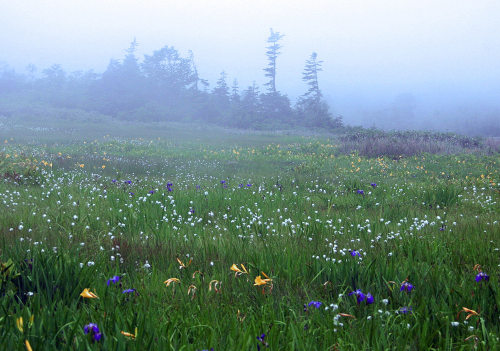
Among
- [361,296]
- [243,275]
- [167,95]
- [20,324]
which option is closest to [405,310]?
[361,296]

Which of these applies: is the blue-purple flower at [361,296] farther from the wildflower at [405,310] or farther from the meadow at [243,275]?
the wildflower at [405,310]

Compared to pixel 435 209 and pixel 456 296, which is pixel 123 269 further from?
pixel 435 209

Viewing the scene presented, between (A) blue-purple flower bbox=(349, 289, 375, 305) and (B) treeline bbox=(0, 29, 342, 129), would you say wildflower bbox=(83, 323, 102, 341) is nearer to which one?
(A) blue-purple flower bbox=(349, 289, 375, 305)

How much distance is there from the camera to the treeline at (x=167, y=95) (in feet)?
208

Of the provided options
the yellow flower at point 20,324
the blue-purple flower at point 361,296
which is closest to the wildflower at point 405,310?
the blue-purple flower at point 361,296

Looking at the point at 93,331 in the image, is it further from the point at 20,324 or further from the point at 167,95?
the point at 167,95

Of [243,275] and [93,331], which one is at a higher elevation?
[93,331]

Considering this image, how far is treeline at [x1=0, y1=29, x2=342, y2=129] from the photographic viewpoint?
63.4 metres

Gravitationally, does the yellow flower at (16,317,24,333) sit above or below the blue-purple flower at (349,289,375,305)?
above

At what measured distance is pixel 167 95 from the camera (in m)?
74.8

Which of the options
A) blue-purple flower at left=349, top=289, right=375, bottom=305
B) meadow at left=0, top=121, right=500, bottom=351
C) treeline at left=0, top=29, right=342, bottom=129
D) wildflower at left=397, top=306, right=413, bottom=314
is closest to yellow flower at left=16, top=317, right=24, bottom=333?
meadow at left=0, top=121, right=500, bottom=351

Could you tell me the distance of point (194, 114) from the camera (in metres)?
68.4

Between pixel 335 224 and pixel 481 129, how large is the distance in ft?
222

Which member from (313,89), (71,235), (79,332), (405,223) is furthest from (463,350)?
(313,89)
